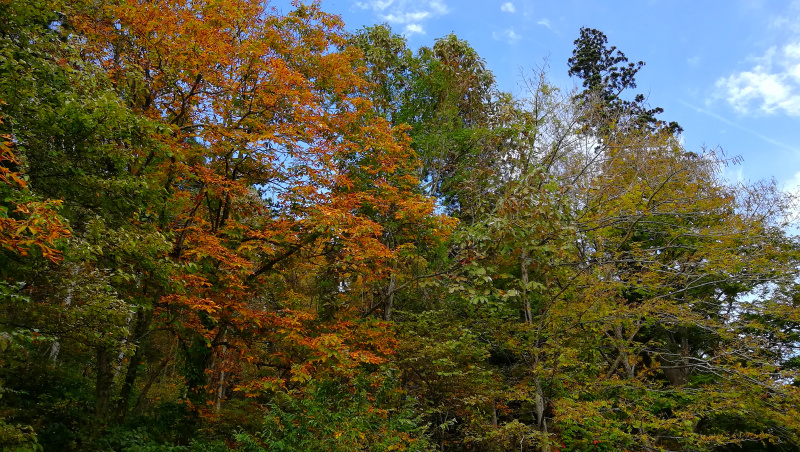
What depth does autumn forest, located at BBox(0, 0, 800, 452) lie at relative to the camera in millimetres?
4715

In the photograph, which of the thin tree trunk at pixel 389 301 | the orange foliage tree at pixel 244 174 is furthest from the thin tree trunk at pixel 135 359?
the thin tree trunk at pixel 389 301

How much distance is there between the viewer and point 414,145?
11547 millimetres

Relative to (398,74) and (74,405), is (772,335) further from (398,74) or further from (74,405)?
(74,405)

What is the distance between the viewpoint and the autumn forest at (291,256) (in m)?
4.71

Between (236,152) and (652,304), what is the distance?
735 centimetres

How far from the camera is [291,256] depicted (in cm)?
803

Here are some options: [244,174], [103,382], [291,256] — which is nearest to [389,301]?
[291,256]

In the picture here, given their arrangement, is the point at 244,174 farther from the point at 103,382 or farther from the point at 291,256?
the point at 103,382

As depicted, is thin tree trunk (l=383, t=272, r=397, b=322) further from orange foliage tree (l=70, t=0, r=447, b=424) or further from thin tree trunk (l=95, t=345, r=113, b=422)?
thin tree trunk (l=95, t=345, r=113, b=422)

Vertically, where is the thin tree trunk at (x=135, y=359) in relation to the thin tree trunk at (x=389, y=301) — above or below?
below

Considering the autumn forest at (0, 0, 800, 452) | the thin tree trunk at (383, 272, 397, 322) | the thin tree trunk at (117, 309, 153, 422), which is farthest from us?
the thin tree trunk at (383, 272, 397, 322)

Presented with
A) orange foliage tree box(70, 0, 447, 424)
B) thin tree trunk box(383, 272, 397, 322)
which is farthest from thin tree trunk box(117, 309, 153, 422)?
thin tree trunk box(383, 272, 397, 322)

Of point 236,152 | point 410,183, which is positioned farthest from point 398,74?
point 236,152

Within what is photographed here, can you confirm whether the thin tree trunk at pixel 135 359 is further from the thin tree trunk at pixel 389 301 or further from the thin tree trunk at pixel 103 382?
the thin tree trunk at pixel 389 301
